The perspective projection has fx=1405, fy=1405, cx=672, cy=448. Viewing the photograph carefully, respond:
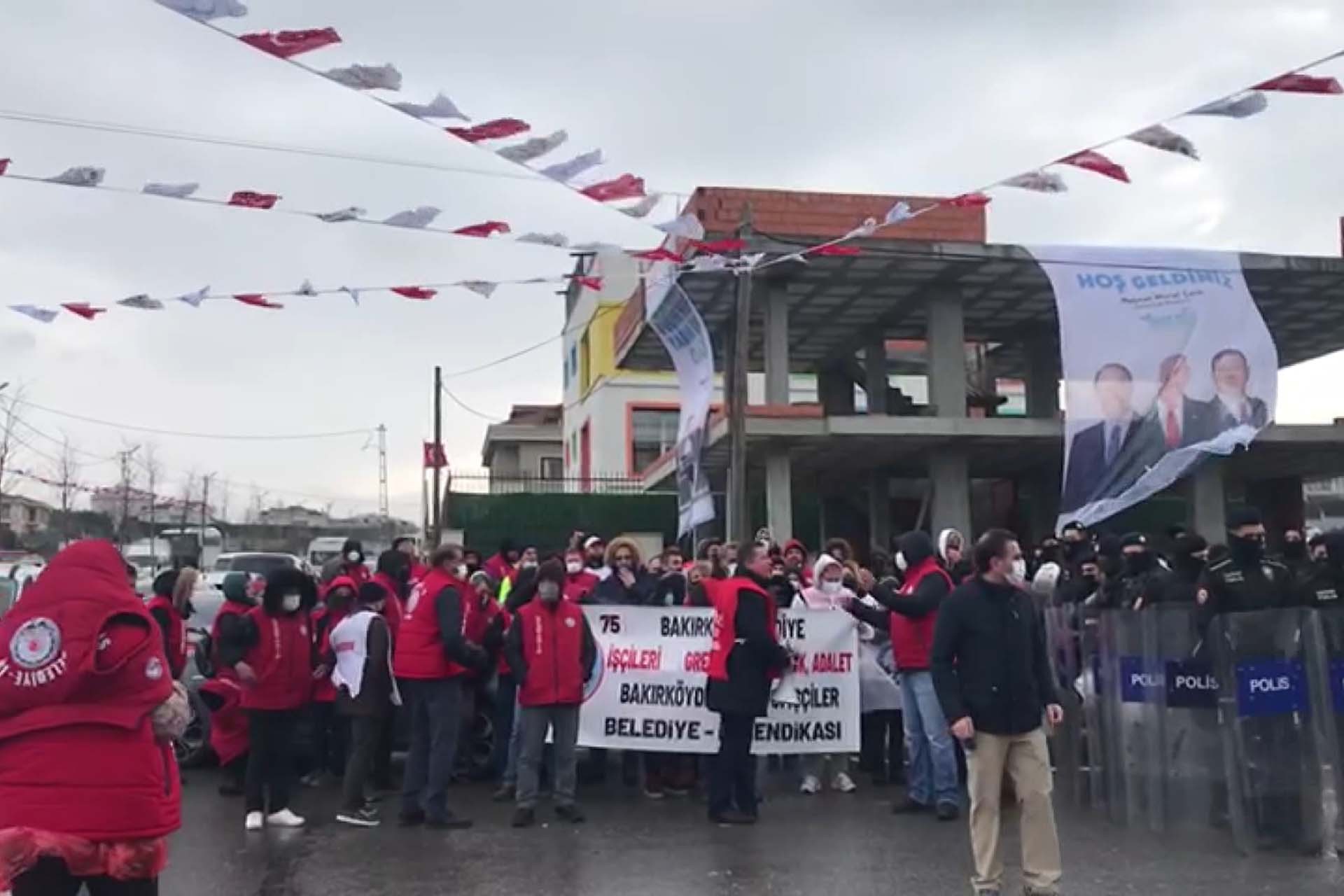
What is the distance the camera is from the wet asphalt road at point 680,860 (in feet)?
25.7

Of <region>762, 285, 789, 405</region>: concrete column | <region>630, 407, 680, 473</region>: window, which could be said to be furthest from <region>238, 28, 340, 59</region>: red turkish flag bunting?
<region>630, 407, 680, 473</region>: window

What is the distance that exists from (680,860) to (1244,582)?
13.0 ft

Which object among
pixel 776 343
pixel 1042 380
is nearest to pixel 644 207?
pixel 776 343

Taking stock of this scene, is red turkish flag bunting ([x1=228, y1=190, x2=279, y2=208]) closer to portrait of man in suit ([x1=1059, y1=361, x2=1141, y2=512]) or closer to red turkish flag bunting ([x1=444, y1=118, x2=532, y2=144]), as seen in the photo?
red turkish flag bunting ([x1=444, y1=118, x2=532, y2=144])

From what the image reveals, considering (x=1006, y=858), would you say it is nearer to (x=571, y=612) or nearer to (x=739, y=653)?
(x=739, y=653)

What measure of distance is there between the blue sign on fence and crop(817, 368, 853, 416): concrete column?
2493cm

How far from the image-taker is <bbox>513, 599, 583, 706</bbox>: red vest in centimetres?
970

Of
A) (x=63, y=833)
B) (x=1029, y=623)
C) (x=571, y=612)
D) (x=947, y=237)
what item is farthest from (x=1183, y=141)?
(x=947, y=237)

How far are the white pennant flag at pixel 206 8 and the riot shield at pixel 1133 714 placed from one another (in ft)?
22.1

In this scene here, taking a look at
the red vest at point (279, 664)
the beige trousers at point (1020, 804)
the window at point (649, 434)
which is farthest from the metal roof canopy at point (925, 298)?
the window at point (649, 434)

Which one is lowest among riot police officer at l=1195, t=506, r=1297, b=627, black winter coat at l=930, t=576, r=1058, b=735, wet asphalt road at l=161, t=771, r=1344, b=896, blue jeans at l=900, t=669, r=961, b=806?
wet asphalt road at l=161, t=771, r=1344, b=896

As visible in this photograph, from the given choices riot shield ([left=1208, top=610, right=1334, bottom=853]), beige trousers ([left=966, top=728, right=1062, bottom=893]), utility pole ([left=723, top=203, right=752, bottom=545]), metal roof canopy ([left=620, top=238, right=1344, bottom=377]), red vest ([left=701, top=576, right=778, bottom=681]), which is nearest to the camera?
beige trousers ([left=966, top=728, right=1062, bottom=893])

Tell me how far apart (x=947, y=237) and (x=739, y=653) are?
51.1ft

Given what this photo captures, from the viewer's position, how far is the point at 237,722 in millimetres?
10531
